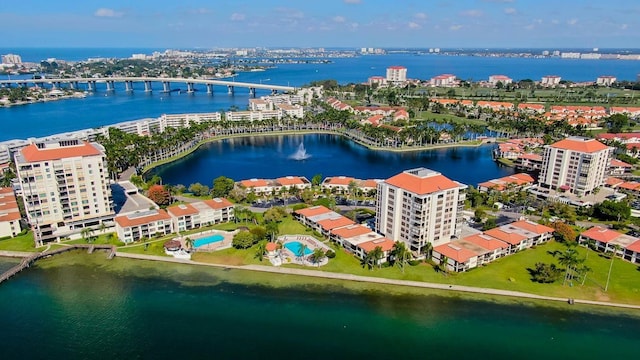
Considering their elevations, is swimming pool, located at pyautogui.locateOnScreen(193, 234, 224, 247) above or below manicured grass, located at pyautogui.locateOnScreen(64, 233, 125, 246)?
above

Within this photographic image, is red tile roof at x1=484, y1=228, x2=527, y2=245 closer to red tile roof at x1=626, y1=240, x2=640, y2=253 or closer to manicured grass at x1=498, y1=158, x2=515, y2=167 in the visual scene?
red tile roof at x1=626, y1=240, x2=640, y2=253

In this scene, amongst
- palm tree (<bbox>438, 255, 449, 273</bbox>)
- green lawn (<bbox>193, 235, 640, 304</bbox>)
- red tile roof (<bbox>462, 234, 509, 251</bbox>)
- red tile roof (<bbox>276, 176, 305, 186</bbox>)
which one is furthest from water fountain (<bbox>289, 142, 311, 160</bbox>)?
palm tree (<bbox>438, 255, 449, 273</bbox>)

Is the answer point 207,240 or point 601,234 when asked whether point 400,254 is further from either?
point 601,234

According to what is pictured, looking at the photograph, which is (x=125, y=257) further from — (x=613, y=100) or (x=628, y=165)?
(x=613, y=100)

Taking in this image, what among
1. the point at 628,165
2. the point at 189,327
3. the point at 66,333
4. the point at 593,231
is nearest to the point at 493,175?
the point at 628,165

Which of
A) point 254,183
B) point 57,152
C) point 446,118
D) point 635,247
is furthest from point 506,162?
point 57,152

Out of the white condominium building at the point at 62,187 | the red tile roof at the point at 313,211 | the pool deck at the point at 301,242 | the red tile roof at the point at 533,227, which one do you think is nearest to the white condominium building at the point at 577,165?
the red tile roof at the point at 533,227
